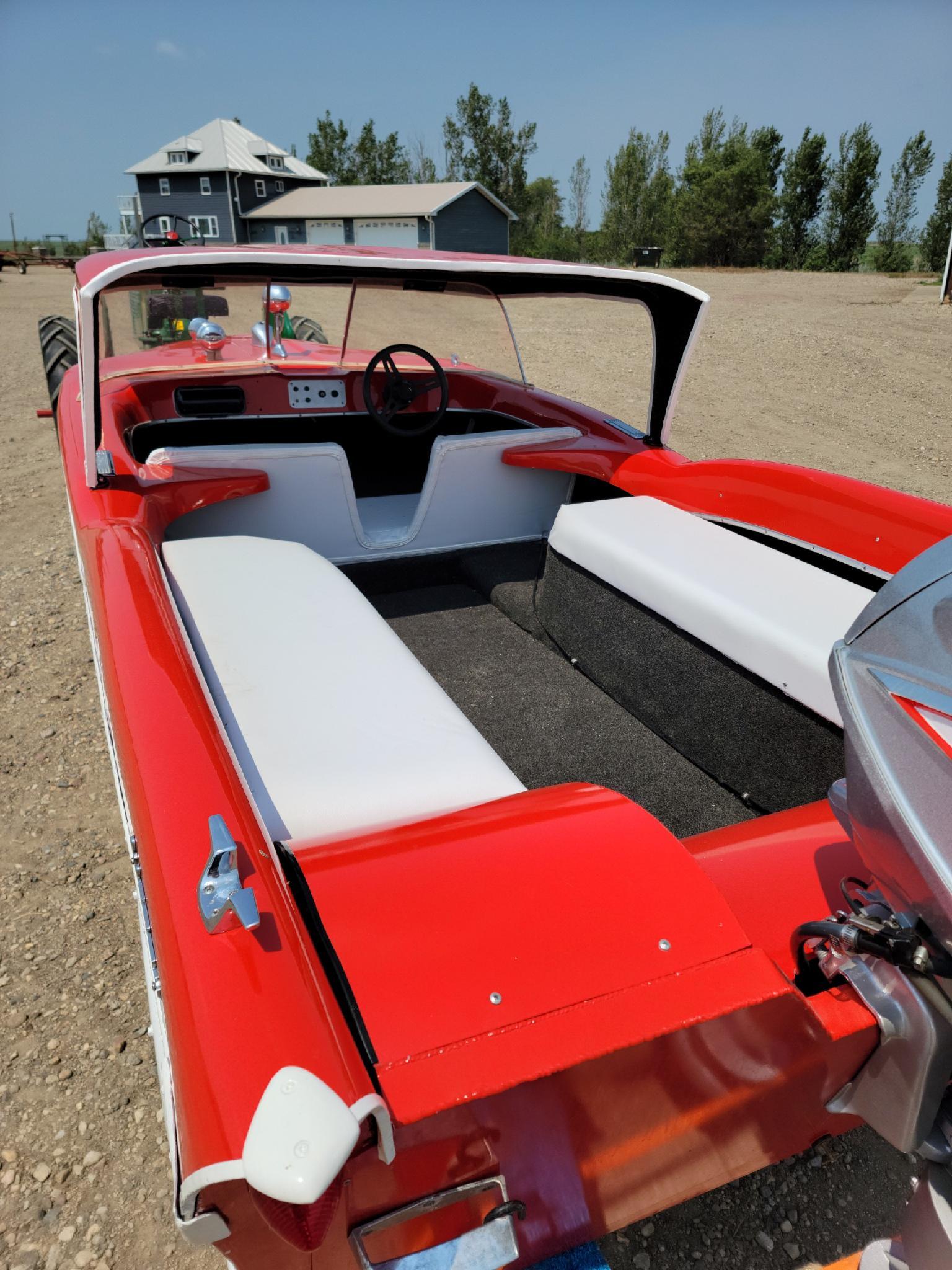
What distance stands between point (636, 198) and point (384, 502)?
39529 millimetres

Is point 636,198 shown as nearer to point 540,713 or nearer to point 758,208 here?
point 758,208

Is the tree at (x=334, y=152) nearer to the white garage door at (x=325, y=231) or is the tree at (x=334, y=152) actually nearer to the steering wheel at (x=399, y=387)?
the white garage door at (x=325, y=231)

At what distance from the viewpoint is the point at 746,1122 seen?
1145 mm

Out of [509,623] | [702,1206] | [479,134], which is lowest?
[702,1206]

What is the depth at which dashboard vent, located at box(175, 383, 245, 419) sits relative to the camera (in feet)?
10.9

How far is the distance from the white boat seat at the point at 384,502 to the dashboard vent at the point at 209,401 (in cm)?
37

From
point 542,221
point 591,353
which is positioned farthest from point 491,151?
point 591,353

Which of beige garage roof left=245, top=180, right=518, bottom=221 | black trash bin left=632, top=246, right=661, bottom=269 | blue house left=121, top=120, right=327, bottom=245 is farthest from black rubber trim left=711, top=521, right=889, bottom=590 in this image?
blue house left=121, top=120, right=327, bottom=245

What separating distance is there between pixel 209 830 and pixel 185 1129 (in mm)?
364

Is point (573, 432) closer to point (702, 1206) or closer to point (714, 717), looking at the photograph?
point (714, 717)

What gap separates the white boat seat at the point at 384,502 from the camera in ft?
9.21

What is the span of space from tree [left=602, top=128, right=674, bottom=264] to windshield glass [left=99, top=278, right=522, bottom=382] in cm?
3589

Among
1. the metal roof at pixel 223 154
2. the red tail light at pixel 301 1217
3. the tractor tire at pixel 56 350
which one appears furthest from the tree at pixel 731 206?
the red tail light at pixel 301 1217

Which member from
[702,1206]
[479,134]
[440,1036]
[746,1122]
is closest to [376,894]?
[440,1036]
